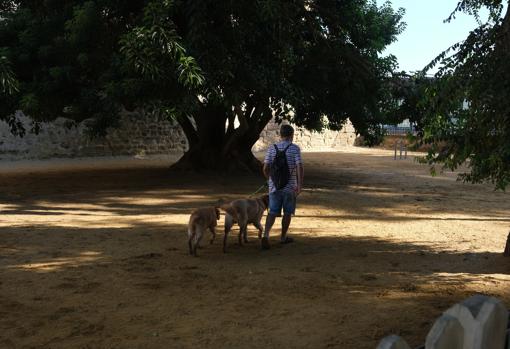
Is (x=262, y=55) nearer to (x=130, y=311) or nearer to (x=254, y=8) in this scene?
(x=254, y=8)

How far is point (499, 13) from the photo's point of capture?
18.9 ft

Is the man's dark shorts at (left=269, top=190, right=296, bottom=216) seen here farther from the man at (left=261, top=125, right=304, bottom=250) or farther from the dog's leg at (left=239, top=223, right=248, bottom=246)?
the dog's leg at (left=239, top=223, right=248, bottom=246)

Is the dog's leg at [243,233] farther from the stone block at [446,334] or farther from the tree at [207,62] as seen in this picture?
the stone block at [446,334]

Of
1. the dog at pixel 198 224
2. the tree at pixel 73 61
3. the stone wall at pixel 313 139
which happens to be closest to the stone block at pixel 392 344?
the dog at pixel 198 224

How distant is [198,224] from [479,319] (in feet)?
16.5

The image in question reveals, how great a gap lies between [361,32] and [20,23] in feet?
30.0

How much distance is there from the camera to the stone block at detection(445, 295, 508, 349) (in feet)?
5.67

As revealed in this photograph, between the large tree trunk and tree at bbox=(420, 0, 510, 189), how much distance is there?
411 inches

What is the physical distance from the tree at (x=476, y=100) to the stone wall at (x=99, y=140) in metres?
13.3

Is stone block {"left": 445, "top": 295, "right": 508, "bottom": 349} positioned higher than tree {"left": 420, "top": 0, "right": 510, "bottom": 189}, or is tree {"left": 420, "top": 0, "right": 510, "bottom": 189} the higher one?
tree {"left": 420, "top": 0, "right": 510, "bottom": 189}

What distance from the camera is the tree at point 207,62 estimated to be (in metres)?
7.26

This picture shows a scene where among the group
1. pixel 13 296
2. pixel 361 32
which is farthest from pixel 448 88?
pixel 361 32

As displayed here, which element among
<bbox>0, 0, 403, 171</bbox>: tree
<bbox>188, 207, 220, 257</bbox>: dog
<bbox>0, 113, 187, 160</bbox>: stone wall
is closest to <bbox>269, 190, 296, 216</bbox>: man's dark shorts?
<bbox>188, 207, 220, 257</bbox>: dog

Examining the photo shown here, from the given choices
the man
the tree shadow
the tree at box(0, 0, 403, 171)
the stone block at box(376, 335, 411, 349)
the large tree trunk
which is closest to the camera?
the stone block at box(376, 335, 411, 349)
